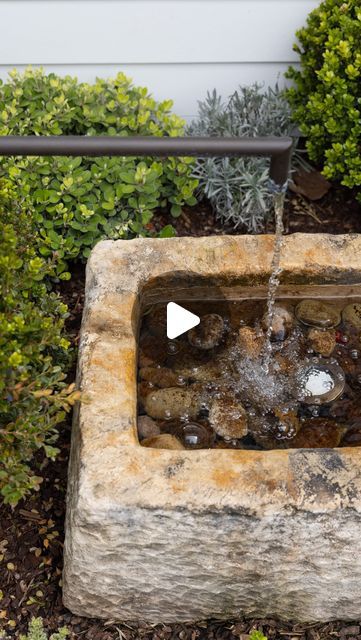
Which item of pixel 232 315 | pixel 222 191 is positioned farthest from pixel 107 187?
pixel 232 315

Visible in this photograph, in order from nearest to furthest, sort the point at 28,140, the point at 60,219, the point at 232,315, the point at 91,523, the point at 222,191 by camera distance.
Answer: the point at 28,140 < the point at 91,523 < the point at 232,315 < the point at 60,219 < the point at 222,191

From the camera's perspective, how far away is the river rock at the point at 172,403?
101 inches

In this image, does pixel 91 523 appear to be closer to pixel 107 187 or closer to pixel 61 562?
pixel 61 562

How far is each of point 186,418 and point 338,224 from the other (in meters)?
1.55

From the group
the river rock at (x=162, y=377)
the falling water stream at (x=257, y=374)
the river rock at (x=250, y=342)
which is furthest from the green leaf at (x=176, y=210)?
the river rock at (x=162, y=377)

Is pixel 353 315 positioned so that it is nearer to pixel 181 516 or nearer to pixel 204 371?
pixel 204 371

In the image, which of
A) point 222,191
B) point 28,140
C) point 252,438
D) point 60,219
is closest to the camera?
point 28,140

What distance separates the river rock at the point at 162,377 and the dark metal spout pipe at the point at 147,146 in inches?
39.8

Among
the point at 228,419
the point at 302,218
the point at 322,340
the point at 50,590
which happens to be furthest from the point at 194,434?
the point at 302,218

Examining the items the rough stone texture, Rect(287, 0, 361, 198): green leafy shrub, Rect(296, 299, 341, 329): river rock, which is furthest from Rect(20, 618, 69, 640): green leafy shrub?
Rect(287, 0, 361, 198): green leafy shrub

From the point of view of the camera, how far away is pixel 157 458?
2.16 meters

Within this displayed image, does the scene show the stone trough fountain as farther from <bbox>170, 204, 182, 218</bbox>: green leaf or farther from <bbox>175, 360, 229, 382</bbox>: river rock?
<bbox>170, 204, 182, 218</bbox>: green leaf

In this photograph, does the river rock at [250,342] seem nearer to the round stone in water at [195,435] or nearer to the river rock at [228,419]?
the river rock at [228,419]

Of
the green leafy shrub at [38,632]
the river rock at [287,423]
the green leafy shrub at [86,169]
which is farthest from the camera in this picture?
the green leafy shrub at [86,169]
